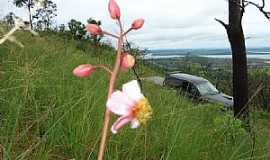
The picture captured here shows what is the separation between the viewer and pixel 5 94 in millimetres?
3941

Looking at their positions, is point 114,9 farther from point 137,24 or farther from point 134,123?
point 134,123

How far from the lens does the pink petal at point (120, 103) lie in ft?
2.93

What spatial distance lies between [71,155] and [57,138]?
17cm

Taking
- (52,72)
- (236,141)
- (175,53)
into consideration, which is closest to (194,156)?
(236,141)

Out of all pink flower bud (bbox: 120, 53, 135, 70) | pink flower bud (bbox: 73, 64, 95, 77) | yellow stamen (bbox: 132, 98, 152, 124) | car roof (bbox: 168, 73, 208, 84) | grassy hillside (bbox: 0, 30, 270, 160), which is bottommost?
car roof (bbox: 168, 73, 208, 84)

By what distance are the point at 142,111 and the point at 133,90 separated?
0.13 feet

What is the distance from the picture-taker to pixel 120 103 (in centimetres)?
91

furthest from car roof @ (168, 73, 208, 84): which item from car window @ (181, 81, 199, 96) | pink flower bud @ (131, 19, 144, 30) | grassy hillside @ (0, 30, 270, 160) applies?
pink flower bud @ (131, 19, 144, 30)

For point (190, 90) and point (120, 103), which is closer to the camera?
point (120, 103)

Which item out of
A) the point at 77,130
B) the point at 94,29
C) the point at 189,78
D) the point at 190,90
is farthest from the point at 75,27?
the point at 94,29

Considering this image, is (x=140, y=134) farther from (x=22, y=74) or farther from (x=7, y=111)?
(x=22, y=74)

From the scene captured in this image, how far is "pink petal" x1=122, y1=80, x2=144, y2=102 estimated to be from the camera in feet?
3.02

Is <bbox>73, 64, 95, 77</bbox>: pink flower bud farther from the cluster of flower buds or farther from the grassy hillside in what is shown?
the grassy hillside

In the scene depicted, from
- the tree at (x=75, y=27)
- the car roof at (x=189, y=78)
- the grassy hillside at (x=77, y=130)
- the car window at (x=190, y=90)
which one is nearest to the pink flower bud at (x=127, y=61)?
the grassy hillside at (x=77, y=130)
